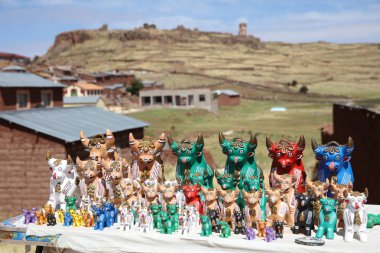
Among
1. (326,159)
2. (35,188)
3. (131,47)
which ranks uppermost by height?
(131,47)

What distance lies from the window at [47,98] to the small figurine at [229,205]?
763 inches

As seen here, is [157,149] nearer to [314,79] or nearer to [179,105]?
[179,105]

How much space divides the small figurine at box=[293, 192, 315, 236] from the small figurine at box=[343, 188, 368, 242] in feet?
1.95

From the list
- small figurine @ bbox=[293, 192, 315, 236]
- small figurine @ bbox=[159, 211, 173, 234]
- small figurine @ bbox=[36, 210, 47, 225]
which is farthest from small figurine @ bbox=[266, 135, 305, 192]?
small figurine @ bbox=[36, 210, 47, 225]

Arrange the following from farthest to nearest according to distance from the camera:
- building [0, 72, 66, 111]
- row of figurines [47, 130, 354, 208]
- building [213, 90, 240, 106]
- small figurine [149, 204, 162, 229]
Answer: building [213, 90, 240, 106] → building [0, 72, 66, 111] → row of figurines [47, 130, 354, 208] → small figurine [149, 204, 162, 229]

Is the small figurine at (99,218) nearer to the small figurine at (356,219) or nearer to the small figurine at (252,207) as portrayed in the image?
the small figurine at (252,207)

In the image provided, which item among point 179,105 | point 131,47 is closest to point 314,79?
point 179,105

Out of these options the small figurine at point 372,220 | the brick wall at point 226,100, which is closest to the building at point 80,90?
the brick wall at point 226,100

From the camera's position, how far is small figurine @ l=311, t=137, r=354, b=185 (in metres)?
8.41

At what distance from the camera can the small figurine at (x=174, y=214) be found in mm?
8030

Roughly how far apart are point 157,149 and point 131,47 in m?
143

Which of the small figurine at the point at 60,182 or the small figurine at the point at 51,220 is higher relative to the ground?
the small figurine at the point at 60,182

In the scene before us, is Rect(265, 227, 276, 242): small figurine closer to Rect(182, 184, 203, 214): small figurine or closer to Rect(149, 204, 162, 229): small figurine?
Rect(182, 184, 203, 214): small figurine

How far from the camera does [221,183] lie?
8.34 m
